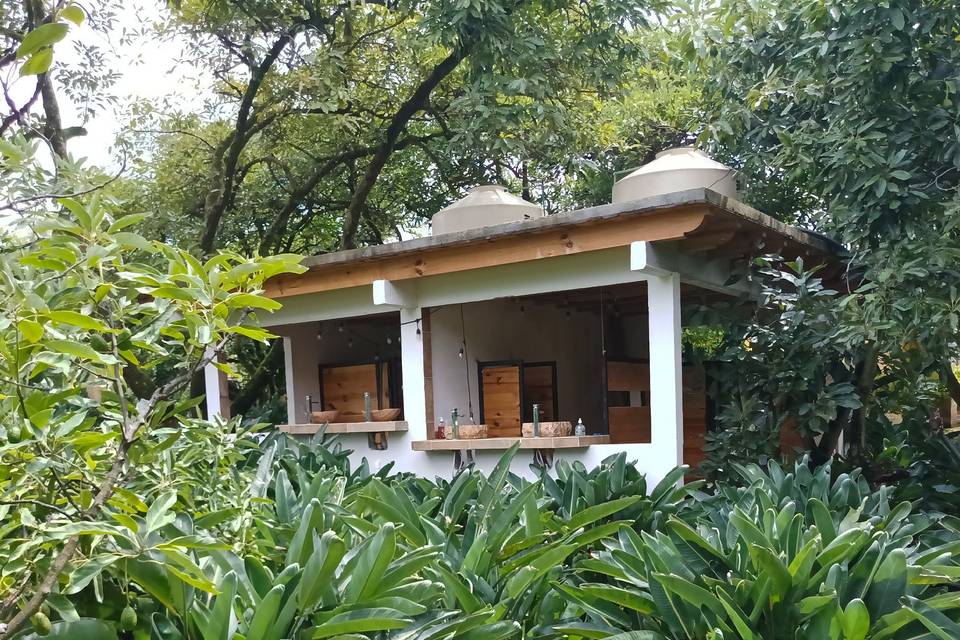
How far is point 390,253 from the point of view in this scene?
6.02 m

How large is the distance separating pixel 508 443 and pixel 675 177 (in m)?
2.52

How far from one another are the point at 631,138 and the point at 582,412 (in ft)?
15.1

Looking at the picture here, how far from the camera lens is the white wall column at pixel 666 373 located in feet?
16.8

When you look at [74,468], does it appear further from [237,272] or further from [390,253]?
[390,253]

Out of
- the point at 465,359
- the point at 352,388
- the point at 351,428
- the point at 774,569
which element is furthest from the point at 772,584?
the point at 352,388

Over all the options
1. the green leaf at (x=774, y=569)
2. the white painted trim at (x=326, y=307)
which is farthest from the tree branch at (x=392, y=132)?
the green leaf at (x=774, y=569)

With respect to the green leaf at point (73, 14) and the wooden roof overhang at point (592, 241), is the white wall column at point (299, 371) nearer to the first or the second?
the wooden roof overhang at point (592, 241)

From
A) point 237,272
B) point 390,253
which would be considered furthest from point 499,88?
point 237,272

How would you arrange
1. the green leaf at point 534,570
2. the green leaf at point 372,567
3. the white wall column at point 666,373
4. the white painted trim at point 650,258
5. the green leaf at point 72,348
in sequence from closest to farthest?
the green leaf at point 72,348 → the green leaf at point 372,567 → the green leaf at point 534,570 → the white painted trim at point 650,258 → the white wall column at point 666,373

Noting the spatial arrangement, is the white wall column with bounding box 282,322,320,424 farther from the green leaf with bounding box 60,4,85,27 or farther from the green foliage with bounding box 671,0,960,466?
the green leaf with bounding box 60,4,85,27

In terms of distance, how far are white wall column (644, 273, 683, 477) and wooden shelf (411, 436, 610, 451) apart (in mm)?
507

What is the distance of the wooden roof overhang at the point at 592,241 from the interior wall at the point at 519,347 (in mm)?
791

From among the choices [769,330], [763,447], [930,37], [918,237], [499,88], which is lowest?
[763,447]

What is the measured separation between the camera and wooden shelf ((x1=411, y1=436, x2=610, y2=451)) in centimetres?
546
